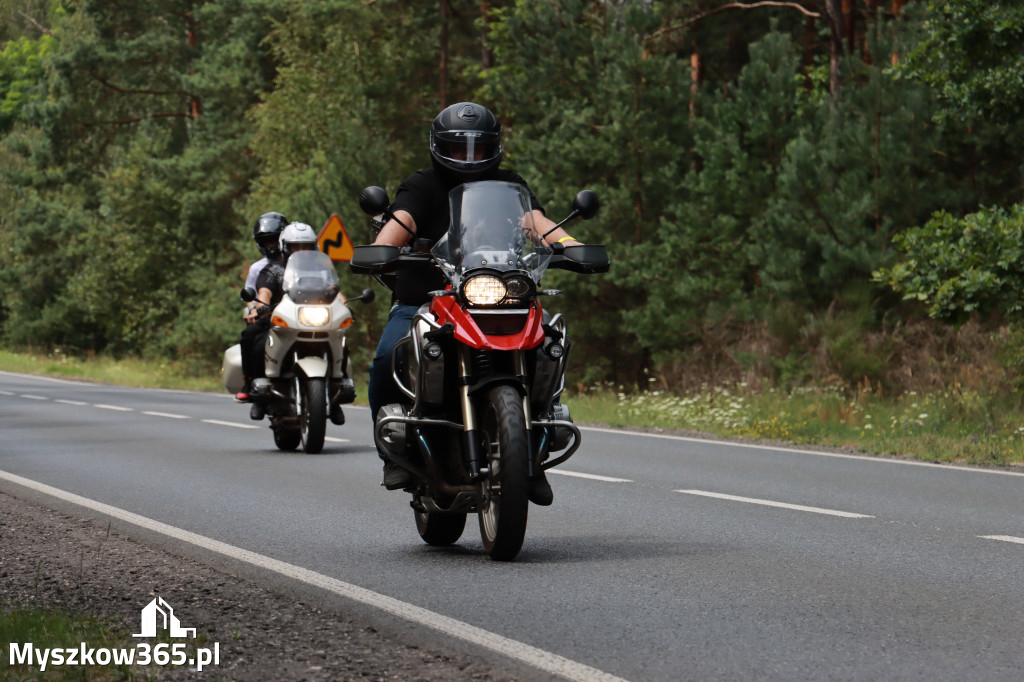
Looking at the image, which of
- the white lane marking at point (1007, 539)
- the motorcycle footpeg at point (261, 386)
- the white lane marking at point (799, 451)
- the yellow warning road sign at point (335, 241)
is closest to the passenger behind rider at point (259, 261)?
the motorcycle footpeg at point (261, 386)

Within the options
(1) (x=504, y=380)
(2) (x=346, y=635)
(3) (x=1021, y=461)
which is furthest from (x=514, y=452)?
(3) (x=1021, y=461)

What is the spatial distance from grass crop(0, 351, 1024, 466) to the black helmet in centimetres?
752

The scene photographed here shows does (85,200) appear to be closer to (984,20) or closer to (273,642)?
(984,20)

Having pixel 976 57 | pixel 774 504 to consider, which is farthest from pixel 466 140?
pixel 976 57

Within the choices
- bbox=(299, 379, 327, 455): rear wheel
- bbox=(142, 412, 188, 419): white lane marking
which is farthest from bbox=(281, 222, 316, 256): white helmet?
bbox=(142, 412, 188, 419): white lane marking

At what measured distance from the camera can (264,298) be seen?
14945 millimetres

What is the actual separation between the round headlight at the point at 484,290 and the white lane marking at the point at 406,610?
1.45m

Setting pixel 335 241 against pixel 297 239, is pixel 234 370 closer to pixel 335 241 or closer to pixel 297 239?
pixel 297 239

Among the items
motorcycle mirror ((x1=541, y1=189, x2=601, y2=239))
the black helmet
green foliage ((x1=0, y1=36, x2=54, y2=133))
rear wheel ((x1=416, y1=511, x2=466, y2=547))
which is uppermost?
green foliage ((x1=0, y1=36, x2=54, y2=133))

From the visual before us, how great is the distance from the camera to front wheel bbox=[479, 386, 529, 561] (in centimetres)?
712

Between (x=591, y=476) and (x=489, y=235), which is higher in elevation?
(x=489, y=235)

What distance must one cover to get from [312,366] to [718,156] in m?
11.2

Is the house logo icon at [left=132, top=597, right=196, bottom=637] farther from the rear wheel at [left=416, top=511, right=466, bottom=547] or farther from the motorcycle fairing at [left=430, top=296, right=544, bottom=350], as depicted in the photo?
the rear wheel at [left=416, top=511, right=466, bottom=547]

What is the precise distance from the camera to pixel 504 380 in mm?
7371
